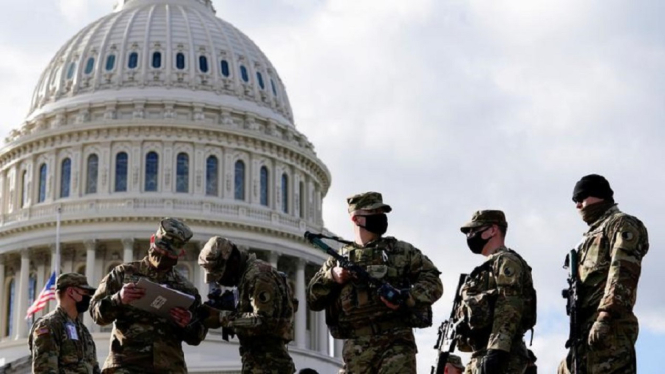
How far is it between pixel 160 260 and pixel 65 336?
131 centimetres

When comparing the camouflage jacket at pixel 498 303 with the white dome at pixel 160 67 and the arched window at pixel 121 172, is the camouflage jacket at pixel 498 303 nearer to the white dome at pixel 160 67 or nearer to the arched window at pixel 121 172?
the arched window at pixel 121 172

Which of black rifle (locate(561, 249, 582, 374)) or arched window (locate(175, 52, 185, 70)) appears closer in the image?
black rifle (locate(561, 249, 582, 374))

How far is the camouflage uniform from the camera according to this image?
37.4 feet

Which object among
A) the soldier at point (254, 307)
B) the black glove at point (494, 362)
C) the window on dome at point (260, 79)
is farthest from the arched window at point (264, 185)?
the black glove at point (494, 362)

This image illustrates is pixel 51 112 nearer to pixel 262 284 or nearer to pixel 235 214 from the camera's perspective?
pixel 235 214

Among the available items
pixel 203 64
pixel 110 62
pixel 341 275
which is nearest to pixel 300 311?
pixel 203 64

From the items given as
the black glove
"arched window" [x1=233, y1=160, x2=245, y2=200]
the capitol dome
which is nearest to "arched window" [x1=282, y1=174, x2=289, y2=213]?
the capitol dome

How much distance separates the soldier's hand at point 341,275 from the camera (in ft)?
39.2

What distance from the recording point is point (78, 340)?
44.0 ft

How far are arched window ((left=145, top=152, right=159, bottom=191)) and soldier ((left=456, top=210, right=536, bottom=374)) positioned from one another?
6622 cm

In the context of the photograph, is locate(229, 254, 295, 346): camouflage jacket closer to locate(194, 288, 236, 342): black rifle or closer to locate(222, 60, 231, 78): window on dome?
locate(194, 288, 236, 342): black rifle

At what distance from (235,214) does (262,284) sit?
214 ft

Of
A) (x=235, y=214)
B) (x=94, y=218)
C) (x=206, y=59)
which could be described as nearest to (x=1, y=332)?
(x=94, y=218)

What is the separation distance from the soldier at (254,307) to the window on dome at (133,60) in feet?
231
